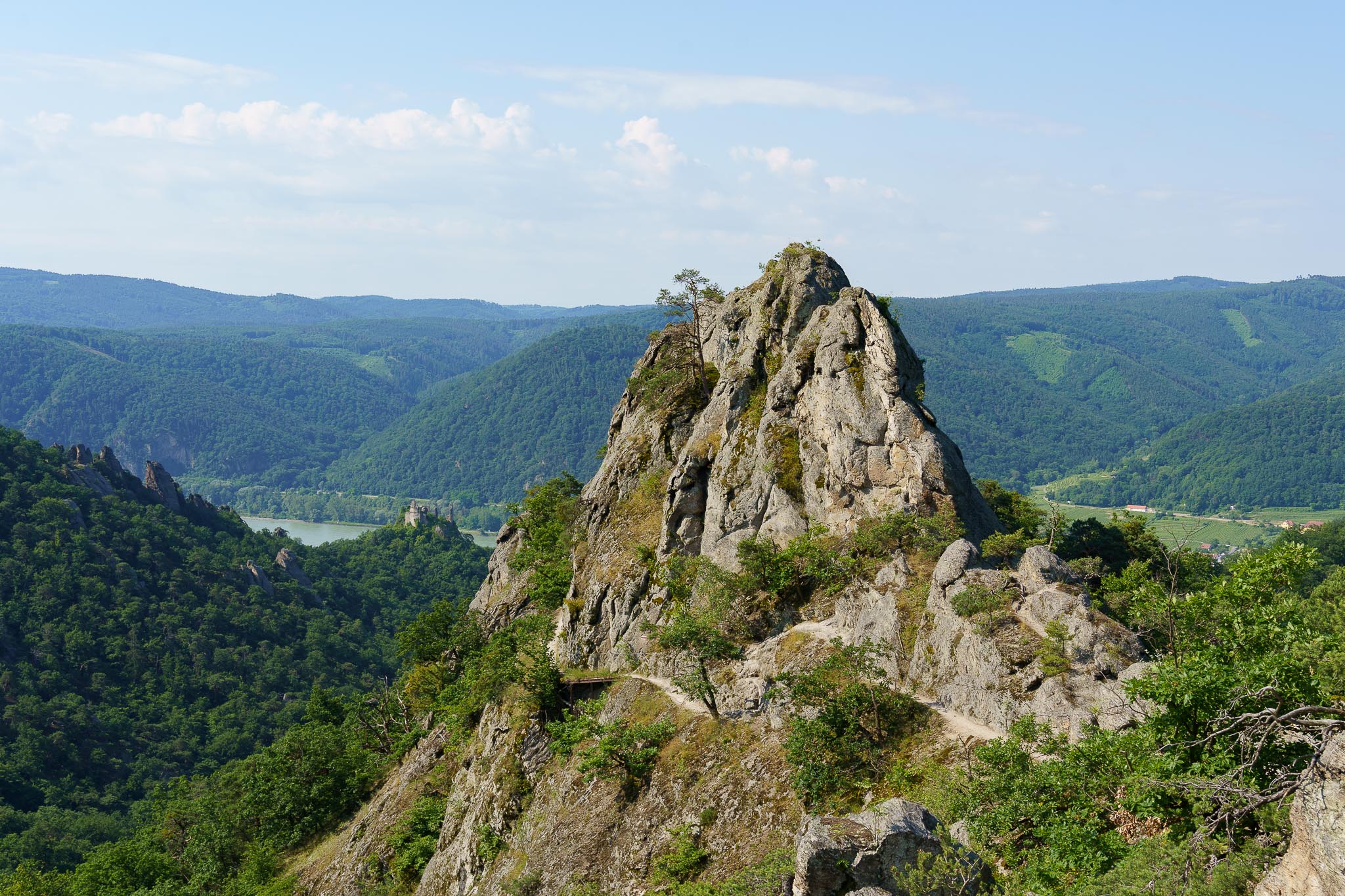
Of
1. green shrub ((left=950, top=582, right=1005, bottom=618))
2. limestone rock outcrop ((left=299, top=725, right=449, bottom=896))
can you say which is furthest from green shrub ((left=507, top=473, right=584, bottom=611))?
green shrub ((left=950, top=582, right=1005, bottom=618))

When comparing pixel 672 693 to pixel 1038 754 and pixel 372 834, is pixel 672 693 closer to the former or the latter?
pixel 1038 754

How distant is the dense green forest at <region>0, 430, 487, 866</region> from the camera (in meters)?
110

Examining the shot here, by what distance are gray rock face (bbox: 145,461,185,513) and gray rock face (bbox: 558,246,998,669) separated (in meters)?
141

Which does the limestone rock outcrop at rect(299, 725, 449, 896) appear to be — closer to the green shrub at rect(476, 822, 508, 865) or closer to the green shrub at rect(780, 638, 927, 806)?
the green shrub at rect(476, 822, 508, 865)

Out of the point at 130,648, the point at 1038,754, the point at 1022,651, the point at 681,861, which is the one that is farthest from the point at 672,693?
the point at 130,648

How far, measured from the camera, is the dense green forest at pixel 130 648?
110 meters

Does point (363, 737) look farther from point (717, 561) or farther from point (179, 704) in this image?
point (179, 704)

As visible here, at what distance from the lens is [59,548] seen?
14188cm

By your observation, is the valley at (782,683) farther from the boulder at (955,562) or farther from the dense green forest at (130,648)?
the dense green forest at (130,648)

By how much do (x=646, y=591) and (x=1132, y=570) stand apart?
2090 centimetres

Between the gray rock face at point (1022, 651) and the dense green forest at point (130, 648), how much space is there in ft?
306

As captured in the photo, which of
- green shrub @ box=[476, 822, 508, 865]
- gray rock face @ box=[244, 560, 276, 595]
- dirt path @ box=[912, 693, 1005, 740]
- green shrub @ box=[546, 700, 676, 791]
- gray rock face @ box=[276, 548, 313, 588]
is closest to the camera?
dirt path @ box=[912, 693, 1005, 740]

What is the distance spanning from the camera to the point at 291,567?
174 metres

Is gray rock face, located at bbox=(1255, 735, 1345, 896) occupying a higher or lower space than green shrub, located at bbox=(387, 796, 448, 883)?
higher
